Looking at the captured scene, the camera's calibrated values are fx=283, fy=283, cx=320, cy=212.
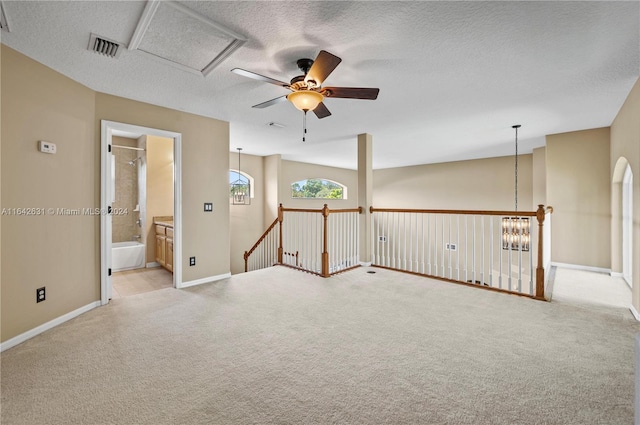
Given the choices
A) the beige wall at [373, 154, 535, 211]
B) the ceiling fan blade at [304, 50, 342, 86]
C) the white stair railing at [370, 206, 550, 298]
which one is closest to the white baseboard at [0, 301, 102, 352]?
the ceiling fan blade at [304, 50, 342, 86]

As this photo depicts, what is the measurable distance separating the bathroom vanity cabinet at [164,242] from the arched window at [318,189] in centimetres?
376

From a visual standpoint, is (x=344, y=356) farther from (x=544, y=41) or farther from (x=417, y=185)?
(x=417, y=185)

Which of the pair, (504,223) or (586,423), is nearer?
(586,423)

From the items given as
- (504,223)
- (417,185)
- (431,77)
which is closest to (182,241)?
(431,77)

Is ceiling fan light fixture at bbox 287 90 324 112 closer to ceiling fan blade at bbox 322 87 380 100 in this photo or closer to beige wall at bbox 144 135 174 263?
ceiling fan blade at bbox 322 87 380 100

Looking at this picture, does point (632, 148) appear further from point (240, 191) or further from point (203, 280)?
point (240, 191)

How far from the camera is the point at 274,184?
7367 mm

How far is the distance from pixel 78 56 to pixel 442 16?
300 centimetres

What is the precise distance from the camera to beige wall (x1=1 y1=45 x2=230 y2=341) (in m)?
2.37

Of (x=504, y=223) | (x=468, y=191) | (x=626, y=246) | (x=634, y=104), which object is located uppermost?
(x=634, y=104)

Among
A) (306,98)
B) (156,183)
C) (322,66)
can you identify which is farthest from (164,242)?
(322,66)

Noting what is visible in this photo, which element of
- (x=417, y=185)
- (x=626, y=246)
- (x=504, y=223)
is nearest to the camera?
(x=626, y=246)

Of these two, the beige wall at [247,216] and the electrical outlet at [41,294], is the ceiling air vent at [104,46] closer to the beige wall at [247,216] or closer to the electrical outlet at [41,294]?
the electrical outlet at [41,294]

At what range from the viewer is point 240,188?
7.38m
